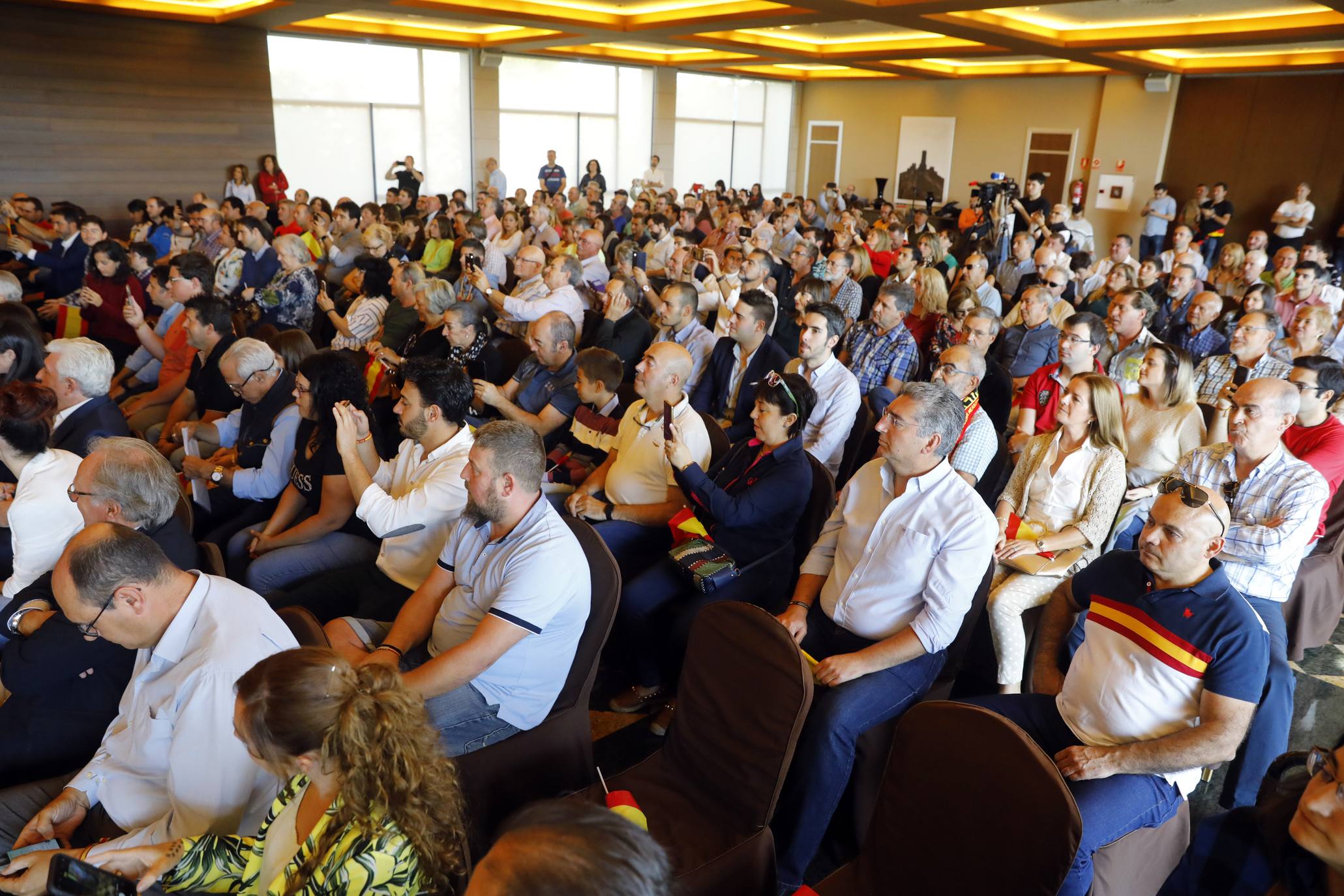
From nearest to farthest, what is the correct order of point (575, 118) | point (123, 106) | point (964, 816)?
point (964, 816) < point (123, 106) < point (575, 118)

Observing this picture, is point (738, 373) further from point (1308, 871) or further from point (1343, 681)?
point (1308, 871)

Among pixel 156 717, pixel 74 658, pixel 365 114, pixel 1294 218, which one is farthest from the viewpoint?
pixel 365 114

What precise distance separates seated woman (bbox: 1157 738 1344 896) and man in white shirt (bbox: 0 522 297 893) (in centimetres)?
181

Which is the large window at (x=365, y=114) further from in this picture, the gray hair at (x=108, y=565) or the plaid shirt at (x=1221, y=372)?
the gray hair at (x=108, y=565)

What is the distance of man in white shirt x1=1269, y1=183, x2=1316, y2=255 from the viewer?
11336mm

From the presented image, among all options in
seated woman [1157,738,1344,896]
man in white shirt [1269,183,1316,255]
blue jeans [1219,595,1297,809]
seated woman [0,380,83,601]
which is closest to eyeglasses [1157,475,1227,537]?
blue jeans [1219,595,1297,809]

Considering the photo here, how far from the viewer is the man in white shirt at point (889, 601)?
220 cm

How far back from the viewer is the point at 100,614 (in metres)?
1.81

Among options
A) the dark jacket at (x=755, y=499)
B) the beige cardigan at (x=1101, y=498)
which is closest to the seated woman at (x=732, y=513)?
the dark jacket at (x=755, y=499)

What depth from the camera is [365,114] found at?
14125 millimetres

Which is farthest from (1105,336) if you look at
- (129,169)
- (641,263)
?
(129,169)

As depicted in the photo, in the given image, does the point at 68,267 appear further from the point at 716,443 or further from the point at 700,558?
the point at 700,558

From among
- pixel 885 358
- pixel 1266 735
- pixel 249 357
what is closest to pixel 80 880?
pixel 249 357

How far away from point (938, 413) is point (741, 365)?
2.08 meters
